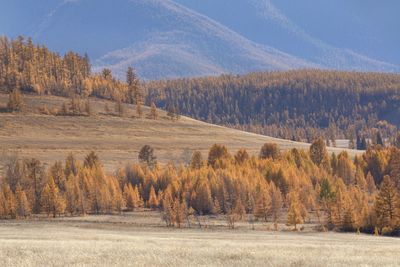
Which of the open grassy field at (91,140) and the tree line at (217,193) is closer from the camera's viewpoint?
the tree line at (217,193)

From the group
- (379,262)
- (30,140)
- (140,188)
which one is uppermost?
(30,140)

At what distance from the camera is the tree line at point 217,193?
87.6m

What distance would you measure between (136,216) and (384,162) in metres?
71.2

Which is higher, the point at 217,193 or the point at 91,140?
the point at 91,140

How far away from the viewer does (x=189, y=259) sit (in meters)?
40.5

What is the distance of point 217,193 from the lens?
112m

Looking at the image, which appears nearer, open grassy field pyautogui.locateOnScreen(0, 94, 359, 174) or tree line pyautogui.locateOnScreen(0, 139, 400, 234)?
tree line pyautogui.locateOnScreen(0, 139, 400, 234)

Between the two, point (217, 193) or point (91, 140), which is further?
point (91, 140)

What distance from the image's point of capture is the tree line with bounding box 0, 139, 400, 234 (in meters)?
87.6

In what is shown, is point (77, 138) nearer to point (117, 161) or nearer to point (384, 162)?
point (117, 161)

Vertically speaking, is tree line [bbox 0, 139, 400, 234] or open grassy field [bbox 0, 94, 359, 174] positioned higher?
open grassy field [bbox 0, 94, 359, 174]

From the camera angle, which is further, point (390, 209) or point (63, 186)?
point (63, 186)

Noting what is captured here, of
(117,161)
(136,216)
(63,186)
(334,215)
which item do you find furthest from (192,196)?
(117,161)

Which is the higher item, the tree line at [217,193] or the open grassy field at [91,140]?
the open grassy field at [91,140]
